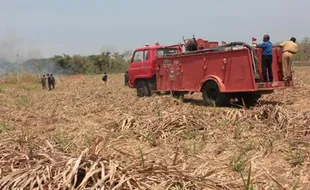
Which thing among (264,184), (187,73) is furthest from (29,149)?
(187,73)

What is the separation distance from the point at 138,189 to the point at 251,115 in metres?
5.03

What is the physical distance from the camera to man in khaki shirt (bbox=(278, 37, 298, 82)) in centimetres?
1113

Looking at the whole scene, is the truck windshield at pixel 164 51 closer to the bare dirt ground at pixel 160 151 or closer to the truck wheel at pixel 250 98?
the truck wheel at pixel 250 98

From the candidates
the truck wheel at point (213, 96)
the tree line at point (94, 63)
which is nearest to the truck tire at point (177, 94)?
the truck wheel at point (213, 96)

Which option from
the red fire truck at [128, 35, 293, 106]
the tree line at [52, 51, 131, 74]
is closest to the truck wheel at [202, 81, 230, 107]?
the red fire truck at [128, 35, 293, 106]

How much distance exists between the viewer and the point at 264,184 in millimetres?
4238

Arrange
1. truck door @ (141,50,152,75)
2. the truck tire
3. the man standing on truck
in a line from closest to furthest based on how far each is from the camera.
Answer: the man standing on truck
the truck tire
truck door @ (141,50,152,75)

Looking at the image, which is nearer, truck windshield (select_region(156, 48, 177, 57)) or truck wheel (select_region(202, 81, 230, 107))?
truck wheel (select_region(202, 81, 230, 107))

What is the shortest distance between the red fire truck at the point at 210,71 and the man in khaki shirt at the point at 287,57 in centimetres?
15

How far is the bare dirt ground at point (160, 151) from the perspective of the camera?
3826 millimetres

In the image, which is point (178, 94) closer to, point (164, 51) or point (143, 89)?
point (143, 89)

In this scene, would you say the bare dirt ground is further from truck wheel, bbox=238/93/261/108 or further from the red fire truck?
truck wheel, bbox=238/93/261/108

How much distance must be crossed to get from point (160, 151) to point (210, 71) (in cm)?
603

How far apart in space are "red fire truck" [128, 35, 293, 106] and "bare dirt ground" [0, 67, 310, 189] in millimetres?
1743
